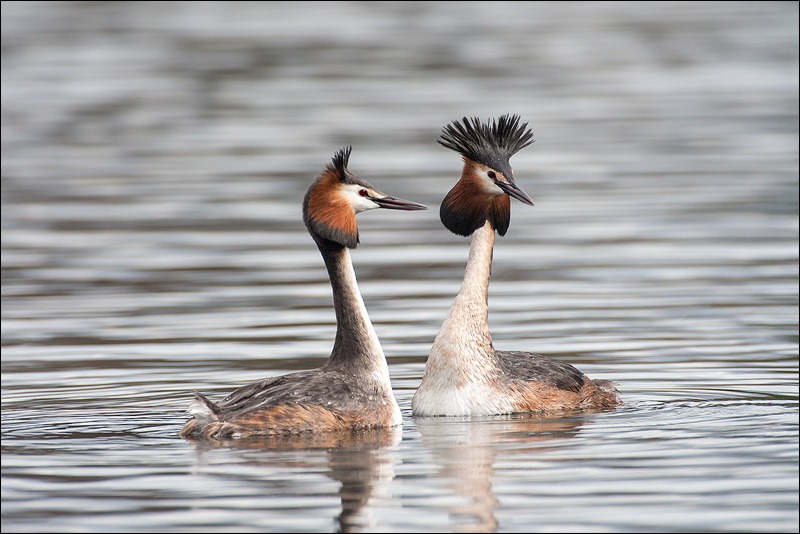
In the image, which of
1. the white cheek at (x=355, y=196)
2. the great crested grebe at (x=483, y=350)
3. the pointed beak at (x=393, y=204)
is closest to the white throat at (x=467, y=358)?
the great crested grebe at (x=483, y=350)

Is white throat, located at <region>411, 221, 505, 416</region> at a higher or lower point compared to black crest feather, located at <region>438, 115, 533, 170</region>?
lower

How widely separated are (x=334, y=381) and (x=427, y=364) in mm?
1293

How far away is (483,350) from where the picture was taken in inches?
543

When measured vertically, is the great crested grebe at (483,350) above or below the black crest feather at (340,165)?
below

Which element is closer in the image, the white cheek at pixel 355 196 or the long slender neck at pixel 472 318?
the white cheek at pixel 355 196

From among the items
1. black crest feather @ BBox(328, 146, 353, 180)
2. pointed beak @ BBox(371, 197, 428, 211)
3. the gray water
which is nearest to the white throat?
the gray water

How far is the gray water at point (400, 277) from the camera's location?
34.5 ft

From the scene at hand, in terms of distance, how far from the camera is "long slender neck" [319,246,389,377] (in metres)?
13.0

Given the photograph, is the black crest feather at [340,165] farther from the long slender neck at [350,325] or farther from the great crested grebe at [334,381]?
the long slender neck at [350,325]

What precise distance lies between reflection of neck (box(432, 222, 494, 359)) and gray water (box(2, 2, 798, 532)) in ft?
2.24

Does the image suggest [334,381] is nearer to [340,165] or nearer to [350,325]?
[350,325]

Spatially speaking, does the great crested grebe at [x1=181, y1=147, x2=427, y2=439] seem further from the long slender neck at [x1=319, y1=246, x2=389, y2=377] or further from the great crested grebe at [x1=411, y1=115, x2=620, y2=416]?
the great crested grebe at [x1=411, y1=115, x2=620, y2=416]

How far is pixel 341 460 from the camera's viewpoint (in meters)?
11.5

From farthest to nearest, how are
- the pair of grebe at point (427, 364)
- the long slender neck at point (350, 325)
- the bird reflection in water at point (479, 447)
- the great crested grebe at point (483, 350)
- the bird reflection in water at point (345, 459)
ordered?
the great crested grebe at point (483, 350) < the long slender neck at point (350, 325) < the pair of grebe at point (427, 364) < the bird reflection in water at point (345, 459) < the bird reflection in water at point (479, 447)
